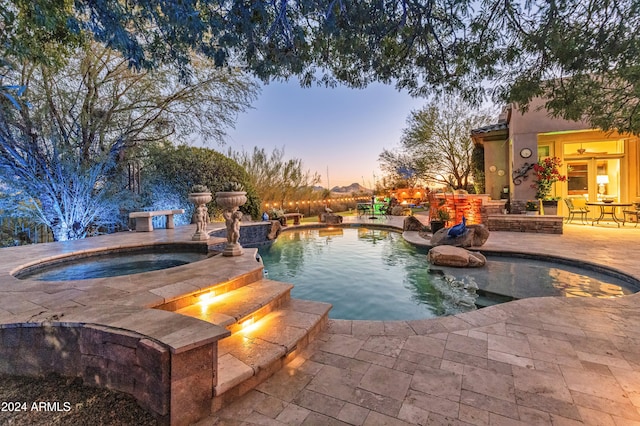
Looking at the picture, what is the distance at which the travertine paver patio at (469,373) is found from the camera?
1691 millimetres

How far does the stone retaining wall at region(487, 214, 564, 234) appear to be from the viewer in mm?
8086

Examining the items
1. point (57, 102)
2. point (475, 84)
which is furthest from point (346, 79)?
point (57, 102)

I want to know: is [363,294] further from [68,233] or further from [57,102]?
[57,102]

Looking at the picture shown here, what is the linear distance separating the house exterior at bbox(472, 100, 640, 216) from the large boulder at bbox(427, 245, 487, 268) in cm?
549

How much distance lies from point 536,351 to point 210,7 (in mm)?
4644

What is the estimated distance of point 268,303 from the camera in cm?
286

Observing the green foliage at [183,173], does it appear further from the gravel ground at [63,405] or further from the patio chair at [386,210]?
the gravel ground at [63,405]

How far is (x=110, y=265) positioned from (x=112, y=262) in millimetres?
234

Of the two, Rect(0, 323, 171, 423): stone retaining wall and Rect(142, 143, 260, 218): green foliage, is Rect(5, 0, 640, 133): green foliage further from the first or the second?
Rect(142, 143, 260, 218): green foliage

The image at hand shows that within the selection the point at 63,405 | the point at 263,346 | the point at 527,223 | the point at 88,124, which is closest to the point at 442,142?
the point at 527,223


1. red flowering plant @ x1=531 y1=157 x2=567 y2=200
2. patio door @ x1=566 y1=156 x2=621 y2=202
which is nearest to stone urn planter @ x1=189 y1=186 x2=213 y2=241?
red flowering plant @ x1=531 y1=157 x2=567 y2=200

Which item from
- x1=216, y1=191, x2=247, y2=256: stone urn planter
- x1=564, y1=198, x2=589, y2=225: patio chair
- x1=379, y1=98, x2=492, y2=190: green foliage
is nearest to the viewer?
x1=216, y1=191, x2=247, y2=256: stone urn planter

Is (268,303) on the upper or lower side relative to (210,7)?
lower

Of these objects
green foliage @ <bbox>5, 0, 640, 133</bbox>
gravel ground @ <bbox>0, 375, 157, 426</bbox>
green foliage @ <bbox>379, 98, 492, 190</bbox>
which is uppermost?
green foliage @ <bbox>379, 98, 492, 190</bbox>
